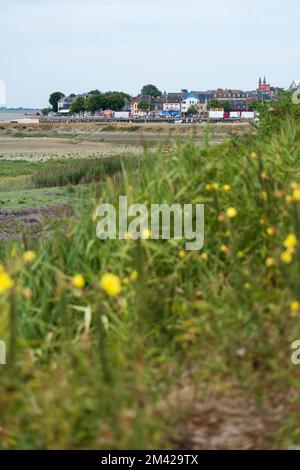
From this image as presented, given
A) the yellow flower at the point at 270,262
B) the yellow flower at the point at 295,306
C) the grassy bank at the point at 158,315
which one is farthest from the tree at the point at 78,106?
the yellow flower at the point at 295,306

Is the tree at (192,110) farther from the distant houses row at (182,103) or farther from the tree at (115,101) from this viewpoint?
the tree at (115,101)

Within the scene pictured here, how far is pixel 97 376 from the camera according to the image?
10.7ft

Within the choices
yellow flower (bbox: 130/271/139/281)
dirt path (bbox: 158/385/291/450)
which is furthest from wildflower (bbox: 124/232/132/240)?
dirt path (bbox: 158/385/291/450)

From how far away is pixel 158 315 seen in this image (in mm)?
4355

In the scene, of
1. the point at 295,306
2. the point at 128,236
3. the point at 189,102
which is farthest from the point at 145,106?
the point at 295,306

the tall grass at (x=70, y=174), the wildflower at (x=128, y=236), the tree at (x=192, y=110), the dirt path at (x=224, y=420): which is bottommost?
the tall grass at (x=70, y=174)

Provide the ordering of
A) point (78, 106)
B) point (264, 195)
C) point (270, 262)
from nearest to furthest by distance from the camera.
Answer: point (270, 262) → point (264, 195) → point (78, 106)

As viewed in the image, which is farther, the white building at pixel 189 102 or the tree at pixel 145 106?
the white building at pixel 189 102

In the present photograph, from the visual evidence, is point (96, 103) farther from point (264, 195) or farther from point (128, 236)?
point (128, 236)

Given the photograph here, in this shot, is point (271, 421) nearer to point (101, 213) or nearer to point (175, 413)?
point (175, 413)

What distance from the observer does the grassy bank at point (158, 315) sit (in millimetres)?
3234

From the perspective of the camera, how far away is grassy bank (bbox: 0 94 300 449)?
10.6 ft

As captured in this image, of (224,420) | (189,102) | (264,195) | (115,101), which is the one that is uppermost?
(189,102)

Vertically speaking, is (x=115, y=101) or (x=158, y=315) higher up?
(x=115, y=101)
